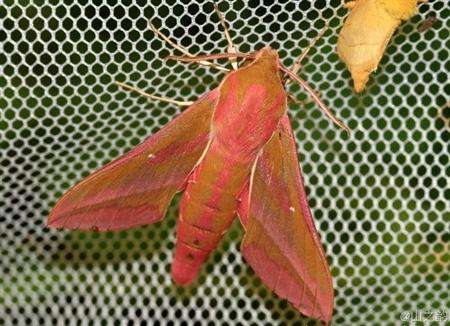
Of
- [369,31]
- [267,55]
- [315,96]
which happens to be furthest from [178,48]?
[369,31]

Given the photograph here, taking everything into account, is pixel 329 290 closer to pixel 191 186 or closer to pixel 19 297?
pixel 191 186

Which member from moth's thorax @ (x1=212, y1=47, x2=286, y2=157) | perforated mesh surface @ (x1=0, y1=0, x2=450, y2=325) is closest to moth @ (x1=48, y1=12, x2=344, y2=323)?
moth's thorax @ (x1=212, y1=47, x2=286, y2=157)

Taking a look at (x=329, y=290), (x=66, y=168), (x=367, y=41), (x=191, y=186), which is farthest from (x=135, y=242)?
(x=367, y=41)

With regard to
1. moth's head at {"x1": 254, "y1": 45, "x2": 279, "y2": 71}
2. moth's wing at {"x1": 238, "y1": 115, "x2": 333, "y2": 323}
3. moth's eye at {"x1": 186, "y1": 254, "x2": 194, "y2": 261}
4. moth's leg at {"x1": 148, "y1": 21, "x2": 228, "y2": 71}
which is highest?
moth's head at {"x1": 254, "y1": 45, "x2": 279, "y2": 71}

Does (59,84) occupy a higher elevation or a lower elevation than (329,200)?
higher

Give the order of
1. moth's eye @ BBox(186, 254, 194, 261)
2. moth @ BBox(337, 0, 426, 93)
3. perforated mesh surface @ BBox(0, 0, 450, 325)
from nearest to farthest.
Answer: moth's eye @ BBox(186, 254, 194, 261) → moth @ BBox(337, 0, 426, 93) → perforated mesh surface @ BBox(0, 0, 450, 325)

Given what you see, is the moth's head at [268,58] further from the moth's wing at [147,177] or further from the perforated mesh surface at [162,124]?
the perforated mesh surface at [162,124]

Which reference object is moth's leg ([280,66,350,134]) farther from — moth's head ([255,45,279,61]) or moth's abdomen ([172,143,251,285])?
moth's abdomen ([172,143,251,285])

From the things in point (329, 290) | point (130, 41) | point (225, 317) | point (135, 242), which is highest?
point (130, 41)
